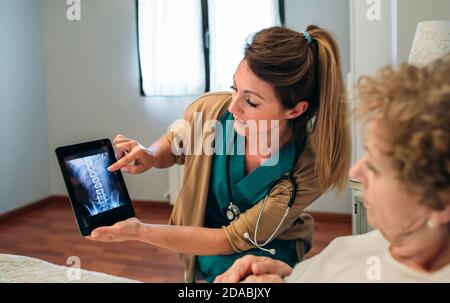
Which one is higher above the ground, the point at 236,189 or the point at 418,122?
the point at 418,122

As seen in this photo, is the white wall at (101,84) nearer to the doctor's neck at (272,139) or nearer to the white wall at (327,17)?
the white wall at (327,17)

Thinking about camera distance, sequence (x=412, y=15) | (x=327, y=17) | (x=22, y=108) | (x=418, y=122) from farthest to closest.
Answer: (x=22, y=108)
(x=327, y=17)
(x=412, y=15)
(x=418, y=122)

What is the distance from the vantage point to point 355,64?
1.99 metres

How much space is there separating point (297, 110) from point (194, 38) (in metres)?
1.89

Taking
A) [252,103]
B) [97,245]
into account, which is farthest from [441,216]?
[97,245]

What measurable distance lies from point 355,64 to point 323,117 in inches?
43.8

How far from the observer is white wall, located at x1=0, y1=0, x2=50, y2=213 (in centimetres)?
284

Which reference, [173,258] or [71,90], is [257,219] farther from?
[71,90]

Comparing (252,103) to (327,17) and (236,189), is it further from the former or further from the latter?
(327,17)

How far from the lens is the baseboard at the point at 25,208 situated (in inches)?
114

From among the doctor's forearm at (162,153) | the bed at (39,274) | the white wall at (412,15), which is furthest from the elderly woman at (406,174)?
the white wall at (412,15)

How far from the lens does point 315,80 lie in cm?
98

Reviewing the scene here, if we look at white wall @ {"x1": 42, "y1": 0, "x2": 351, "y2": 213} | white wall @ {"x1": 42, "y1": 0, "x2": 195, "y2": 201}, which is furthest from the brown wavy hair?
white wall @ {"x1": 42, "y1": 0, "x2": 195, "y2": 201}
